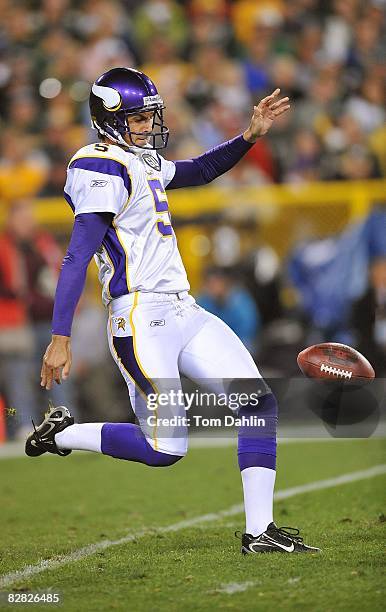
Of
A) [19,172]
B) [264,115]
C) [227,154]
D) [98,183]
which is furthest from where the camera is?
[19,172]

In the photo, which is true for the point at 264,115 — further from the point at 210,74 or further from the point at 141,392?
the point at 210,74

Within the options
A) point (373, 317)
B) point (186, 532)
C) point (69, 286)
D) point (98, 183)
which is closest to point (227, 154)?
point (98, 183)

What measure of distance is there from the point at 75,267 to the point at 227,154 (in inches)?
43.8

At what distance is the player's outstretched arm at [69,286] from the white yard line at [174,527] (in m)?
0.73

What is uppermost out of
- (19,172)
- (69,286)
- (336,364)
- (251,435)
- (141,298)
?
(69,286)

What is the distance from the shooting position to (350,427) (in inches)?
200

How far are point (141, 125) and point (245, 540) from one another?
5.87ft

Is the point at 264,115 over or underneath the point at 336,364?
over

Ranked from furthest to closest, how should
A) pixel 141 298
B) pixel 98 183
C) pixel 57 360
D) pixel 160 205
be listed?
1. pixel 160 205
2. pixel 141 298
3. pixel 98 183
4. pixel 57 360

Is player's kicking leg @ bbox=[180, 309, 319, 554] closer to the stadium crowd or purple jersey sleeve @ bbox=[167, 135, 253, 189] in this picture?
purple jersey sleeve @ bbox=[167, 135, 253, 189]

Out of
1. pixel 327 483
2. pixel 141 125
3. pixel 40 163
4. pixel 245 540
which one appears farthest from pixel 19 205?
pixel 245 540

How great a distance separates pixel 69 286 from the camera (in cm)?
423

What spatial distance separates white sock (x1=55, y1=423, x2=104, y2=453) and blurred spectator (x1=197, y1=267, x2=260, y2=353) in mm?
5092

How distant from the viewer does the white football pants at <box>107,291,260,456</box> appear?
14.1ft
